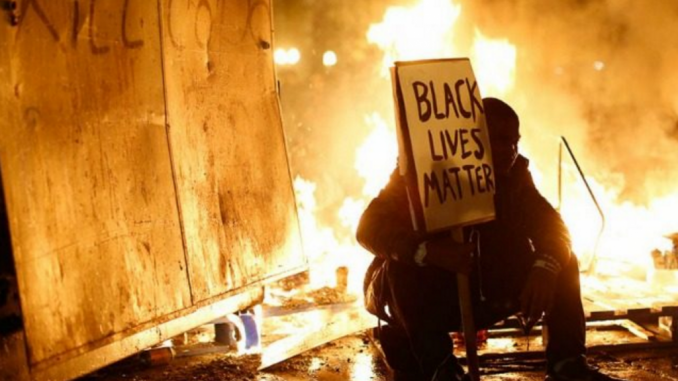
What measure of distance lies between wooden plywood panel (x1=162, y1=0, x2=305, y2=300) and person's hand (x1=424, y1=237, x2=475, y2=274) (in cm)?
167

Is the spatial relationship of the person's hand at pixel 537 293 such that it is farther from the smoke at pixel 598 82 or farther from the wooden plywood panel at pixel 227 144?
the smoke at pixel 598 82

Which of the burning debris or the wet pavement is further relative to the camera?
the burning debris

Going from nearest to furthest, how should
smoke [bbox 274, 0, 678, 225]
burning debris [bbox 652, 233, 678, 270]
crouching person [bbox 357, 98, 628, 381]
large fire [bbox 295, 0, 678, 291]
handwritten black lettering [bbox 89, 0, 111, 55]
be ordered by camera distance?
crouching person [bbox 357, 98, 628, 381]
handwritten black lettering [bbox 89, 0, 111, 55]
burning debris [bbox 652, 233, 678, 270]
large fire [bbox 295, 0, 678, 291]
smoke [bbox 274, 0, 678, 225]

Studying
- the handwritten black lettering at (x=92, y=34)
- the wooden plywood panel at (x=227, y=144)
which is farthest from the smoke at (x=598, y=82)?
the handwritten black lettering at (x=92, y=34)

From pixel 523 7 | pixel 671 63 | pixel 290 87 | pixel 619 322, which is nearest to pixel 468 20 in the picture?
pixel 523 7

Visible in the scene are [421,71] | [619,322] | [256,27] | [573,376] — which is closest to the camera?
[421,71]

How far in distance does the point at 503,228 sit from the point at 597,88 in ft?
34.4

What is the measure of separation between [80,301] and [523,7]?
35.7ft

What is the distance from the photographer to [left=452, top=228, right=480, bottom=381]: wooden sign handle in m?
3.33

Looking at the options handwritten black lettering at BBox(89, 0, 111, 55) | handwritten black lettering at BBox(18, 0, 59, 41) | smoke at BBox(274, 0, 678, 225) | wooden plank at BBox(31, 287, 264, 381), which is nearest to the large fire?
smoke at BBox(274, 0, 678, 225)

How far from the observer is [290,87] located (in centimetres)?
1967

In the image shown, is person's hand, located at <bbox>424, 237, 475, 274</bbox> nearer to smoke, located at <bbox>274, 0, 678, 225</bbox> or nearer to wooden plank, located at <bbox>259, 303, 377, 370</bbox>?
wooden plank, located at <bbox>259, 303, 377, 370</bbox>

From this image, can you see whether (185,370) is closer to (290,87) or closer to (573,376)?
(573,376)

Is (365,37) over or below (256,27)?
over
